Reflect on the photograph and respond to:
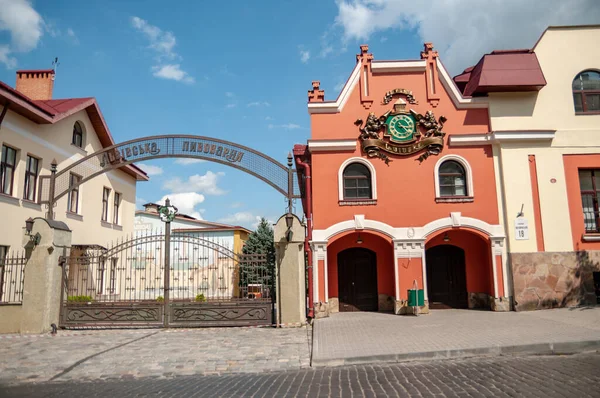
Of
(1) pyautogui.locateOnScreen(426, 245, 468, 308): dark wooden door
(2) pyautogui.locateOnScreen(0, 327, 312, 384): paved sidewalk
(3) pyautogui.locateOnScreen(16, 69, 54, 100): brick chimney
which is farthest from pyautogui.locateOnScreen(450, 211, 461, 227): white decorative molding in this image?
(3) pyautogui.locateOnScreen(16, 69, 54, 100): brick chimney

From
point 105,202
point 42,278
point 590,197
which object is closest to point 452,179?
point 590,197

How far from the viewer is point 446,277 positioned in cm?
1507

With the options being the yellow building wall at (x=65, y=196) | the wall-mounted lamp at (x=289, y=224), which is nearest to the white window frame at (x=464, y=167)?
the wall-mounted lamp at (x=289, y=224)

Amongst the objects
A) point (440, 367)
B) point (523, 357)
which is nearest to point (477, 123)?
point (523, 357)

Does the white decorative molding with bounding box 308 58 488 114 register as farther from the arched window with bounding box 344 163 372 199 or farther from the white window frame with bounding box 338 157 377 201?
the arched window with bounding box 344 163 372 199

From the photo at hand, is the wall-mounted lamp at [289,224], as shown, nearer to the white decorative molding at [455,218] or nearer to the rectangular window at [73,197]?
the white decorative molding at [455,218]

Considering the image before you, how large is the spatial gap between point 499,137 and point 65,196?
16593 millimetres

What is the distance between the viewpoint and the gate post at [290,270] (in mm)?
11516

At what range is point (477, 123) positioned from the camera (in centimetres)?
1445

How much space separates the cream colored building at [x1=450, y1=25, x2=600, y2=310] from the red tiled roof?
46.9ft

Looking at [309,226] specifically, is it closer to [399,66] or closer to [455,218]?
[455,218]

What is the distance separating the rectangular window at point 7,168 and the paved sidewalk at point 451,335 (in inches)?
445

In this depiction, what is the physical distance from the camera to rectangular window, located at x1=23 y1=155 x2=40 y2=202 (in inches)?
621

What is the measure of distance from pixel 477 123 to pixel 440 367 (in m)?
9.73
